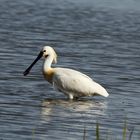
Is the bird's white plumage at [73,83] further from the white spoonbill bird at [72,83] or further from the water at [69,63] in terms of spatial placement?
the water at [69,63]

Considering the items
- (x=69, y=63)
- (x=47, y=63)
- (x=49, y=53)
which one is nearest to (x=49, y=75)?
(x=47, y=63)

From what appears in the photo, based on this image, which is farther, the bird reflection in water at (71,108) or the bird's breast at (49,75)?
the bird's breast at (49,75)

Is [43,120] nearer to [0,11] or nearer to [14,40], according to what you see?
[14,40]

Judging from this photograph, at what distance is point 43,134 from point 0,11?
55.4ft

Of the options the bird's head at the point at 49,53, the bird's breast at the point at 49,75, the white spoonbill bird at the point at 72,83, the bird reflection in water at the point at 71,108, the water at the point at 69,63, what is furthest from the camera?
the bird's head at the point at 49,53

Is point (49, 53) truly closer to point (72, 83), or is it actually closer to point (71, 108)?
point (72, 83)

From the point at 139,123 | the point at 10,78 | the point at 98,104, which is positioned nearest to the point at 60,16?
the point at 10,78

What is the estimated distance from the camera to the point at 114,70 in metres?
17.0

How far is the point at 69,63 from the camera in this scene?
1773cm

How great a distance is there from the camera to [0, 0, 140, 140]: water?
11189 mm

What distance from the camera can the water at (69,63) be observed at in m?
11.2

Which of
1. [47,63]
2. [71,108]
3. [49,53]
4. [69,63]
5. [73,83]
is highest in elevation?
[49,53]

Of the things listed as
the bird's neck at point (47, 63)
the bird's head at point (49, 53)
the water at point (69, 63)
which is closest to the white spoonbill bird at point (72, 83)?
the water at point (69, 63)

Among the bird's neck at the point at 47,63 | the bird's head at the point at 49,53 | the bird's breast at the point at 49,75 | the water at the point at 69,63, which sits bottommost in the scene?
the water at the point at 69,63
